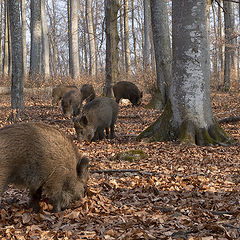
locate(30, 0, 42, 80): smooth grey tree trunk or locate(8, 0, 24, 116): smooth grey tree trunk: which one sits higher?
locate(30, 0, 42, 80): smooth grey tree trunk

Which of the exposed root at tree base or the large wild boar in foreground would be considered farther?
the exposed root at tree base

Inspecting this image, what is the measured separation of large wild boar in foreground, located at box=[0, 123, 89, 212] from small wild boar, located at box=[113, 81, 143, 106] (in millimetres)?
12651

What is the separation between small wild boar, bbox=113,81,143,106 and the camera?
17.6 meters

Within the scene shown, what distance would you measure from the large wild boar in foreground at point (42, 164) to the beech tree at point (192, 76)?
3.92 m

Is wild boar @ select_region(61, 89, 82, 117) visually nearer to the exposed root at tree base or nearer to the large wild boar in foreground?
the exposed root at tree base

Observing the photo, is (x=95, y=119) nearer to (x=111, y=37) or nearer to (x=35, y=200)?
(x=35, y=200)

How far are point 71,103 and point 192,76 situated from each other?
6905 mm

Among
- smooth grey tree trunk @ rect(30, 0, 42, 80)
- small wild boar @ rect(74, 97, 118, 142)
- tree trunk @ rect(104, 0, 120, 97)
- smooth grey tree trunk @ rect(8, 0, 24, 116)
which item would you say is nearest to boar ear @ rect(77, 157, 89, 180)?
small wild boar @ rect(74, 97, 118, 142)

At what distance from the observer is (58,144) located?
15.5 feet

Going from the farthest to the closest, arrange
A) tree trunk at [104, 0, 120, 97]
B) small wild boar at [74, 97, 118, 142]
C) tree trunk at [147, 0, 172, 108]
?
tree trunk at [104, 0, 120, 97]
tree trunk at [147, 0, 172, 108]
small wild boar at [74, 97, 118, 142]

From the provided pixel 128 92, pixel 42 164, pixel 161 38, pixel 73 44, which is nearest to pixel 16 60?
pixel 161 38

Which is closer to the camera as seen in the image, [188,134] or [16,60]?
[188,134]

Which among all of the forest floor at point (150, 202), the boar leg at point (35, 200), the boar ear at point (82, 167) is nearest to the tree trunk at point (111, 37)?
the forest floor at point (150, 202)

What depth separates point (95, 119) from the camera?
10133 mm
